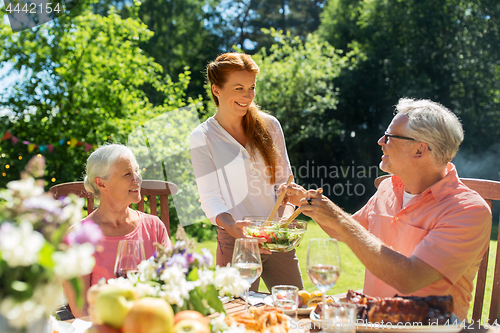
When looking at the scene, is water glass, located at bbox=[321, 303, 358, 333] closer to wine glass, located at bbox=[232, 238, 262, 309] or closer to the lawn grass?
wine glass, located at bbox=[232, 238, 262, 309]

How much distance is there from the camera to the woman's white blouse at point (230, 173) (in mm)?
2455

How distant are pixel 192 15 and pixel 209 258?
56.5 ft

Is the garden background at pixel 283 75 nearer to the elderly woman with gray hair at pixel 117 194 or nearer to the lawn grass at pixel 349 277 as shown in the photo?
the lawn grass at pixel 349 277

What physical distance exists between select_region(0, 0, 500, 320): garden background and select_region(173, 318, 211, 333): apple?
3.00 meters

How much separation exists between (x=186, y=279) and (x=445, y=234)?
110cm

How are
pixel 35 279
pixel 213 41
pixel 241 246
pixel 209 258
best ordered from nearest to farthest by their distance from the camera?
pixel 35 279
pixel 209 258
pixel 241 246
pixel 213 41

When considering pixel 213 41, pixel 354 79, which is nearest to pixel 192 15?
pixel 213 41

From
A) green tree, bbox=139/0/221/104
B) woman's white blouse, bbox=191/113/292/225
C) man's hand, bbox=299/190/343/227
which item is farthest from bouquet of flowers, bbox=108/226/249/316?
green tree, bbox=139/0/221/104

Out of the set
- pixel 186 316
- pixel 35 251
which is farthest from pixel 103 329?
pixel 35 251

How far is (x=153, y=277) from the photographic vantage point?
3.76ft

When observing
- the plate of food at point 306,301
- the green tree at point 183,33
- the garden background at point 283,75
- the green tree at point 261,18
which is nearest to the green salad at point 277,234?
the plate of food at point 306,301

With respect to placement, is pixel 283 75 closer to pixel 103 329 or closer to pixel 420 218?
pixel 420 218

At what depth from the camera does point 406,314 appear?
1210mm

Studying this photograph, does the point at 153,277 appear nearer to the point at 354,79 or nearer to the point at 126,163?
the point at 126,163
